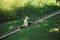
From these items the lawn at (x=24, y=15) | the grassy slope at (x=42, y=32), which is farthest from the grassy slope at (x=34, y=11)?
the grassy slope at (x=42, y=32)

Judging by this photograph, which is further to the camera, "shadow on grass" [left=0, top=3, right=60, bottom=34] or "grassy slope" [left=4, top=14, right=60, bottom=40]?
"shadow on grass" [left=0, top=3, right=60, bottom=34]

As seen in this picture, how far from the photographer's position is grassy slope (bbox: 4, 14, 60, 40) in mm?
2667

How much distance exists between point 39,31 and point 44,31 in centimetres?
8

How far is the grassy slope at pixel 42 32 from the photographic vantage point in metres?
2.67

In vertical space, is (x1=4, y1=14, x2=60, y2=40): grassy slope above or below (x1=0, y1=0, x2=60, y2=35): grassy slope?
below

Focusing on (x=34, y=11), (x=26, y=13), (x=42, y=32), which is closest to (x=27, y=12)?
(x=26, y=13)

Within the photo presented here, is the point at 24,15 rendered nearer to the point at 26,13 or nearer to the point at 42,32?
the point at 26,13

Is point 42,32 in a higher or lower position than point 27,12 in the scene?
lower

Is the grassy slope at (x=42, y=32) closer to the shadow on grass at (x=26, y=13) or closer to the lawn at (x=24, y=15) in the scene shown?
the lawn at (x=24, y=15)

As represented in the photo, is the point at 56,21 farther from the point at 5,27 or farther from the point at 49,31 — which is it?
the point at 5,27

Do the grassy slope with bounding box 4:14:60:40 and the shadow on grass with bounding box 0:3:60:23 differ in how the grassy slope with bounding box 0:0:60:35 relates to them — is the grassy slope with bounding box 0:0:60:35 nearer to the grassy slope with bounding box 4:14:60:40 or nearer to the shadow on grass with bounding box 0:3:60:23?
the shadow on grass with bounding box 0:3:60:23

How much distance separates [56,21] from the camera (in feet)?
10.3

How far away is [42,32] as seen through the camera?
112 inches

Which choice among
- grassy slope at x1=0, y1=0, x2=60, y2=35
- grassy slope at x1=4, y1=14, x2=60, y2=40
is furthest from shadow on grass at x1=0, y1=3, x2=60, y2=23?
grassy slope at x1=4, y1=14, x2=60, y2=40
